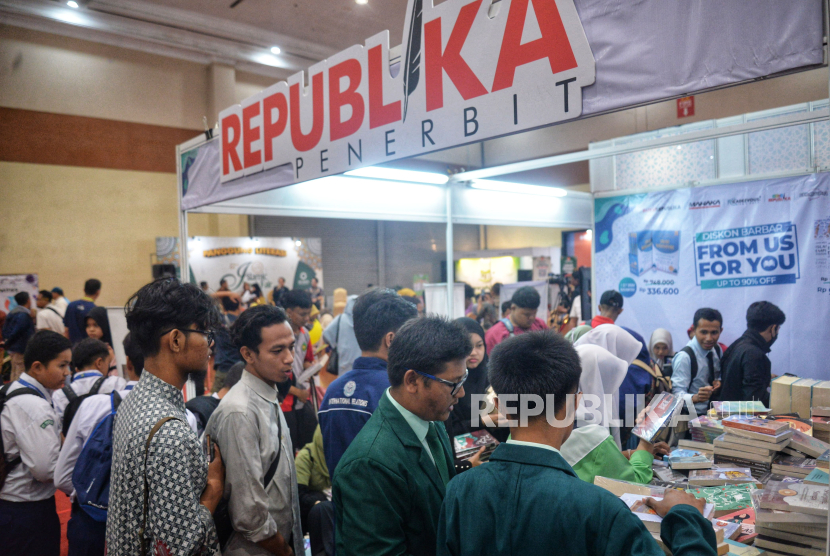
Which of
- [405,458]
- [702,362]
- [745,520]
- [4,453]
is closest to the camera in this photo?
[405,458]

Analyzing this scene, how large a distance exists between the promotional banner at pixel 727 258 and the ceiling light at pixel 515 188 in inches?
40.1

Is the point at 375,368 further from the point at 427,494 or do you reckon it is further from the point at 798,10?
the point at 798,10

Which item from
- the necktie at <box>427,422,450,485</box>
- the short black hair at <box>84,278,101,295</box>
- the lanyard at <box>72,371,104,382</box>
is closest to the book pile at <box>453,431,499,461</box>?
the necktie at <box>427,422,450,485</box>

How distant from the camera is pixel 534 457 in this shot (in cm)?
118

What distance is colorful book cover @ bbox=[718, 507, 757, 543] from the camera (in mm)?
1964

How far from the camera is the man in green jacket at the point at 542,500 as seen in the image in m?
1.07

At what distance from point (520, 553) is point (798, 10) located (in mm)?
1651

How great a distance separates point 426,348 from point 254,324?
899 millimetres

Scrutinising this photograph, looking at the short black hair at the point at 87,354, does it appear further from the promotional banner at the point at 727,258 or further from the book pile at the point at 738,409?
the promotional banner at the point at 727,258

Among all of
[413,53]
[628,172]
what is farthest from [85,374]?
[628,172]

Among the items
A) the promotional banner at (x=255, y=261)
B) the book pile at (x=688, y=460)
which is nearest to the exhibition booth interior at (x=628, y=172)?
the book pile at (x=688, y=460)

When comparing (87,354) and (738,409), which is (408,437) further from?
(87,354)

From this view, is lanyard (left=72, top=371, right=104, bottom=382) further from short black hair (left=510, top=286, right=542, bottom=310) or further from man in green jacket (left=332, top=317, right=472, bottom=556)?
short black hair (left=510, top=286, right=542, bottom=310)

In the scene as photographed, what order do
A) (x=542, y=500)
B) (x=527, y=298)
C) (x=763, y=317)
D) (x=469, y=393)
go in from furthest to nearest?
(x=527, y=298) < (x=763, y=317) < (x=469, y=393) < (x=542, y=500)
